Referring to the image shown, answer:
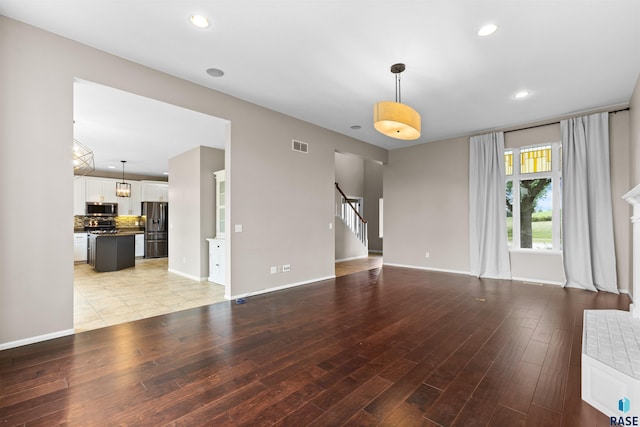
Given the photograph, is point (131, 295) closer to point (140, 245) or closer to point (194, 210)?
point (194, 210)

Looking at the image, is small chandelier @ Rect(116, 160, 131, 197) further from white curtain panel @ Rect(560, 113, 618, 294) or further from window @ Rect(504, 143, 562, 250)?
white curtain panel @ Rect(560, 113, 618, 294)

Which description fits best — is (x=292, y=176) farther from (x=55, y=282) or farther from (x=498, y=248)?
(x=498, y=248)

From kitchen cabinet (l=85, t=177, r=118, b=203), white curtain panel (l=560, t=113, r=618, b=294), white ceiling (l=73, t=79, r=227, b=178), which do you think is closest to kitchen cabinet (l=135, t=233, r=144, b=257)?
kitchen cabinet (l=85, t=177, r=118, b=203)

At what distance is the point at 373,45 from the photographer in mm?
3230

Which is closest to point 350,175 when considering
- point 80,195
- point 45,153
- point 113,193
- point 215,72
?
point 215,72

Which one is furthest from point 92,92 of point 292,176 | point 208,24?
point 292,176

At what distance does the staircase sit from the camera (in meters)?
9.07

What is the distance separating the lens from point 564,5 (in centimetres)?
264

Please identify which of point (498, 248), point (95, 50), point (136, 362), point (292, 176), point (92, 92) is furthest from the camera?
point (498, 248)

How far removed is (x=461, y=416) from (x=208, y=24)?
3.94 m

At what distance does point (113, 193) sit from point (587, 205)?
42.0 ft

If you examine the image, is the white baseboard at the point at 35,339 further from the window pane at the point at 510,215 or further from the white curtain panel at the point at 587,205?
the white curtain panel at the point at 587,205

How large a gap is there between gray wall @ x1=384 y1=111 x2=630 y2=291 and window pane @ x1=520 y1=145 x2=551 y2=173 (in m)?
0.18

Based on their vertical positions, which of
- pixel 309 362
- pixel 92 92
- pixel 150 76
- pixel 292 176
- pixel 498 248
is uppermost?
pixel 150 76
